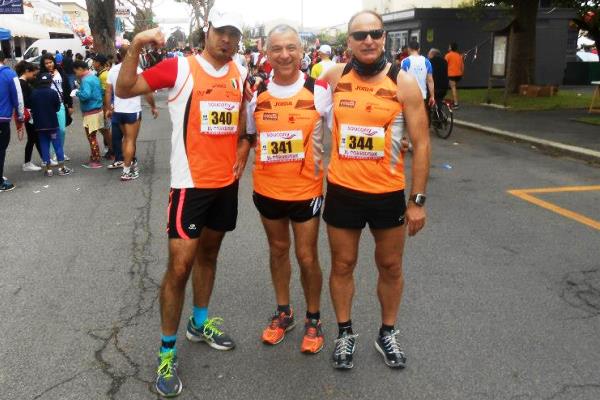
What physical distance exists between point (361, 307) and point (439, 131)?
347 inches

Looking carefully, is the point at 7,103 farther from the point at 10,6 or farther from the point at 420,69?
the point at 10,6

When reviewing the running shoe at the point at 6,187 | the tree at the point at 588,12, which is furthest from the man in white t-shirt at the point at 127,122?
the tree at the point at 588,12

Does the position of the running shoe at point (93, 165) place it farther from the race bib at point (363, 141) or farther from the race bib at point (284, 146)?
the race bib at point (363, 141)

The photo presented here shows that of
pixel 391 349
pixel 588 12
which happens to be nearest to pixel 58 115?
pixel 391 349

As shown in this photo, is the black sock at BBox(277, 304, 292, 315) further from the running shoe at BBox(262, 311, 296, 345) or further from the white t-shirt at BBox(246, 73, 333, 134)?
the white t-shirt at BBox(246, 73, 333, 134)

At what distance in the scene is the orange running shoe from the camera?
3334 mm

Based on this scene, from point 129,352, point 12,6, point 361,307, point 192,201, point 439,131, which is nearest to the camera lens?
point 192,201

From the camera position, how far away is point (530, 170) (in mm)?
8727

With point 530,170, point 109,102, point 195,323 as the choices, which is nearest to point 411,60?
point 530,170

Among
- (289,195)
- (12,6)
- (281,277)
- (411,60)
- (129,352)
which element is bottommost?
(129,352)

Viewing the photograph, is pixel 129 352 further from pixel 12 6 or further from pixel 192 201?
pixel 12 6

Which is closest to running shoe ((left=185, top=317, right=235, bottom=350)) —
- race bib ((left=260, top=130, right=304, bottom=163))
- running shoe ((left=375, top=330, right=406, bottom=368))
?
running shoe ((left=375, top=330, right=406, bottom=368))

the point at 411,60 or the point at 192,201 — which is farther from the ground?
the point at 411,60

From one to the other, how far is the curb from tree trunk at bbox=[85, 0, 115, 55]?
14.8 m
